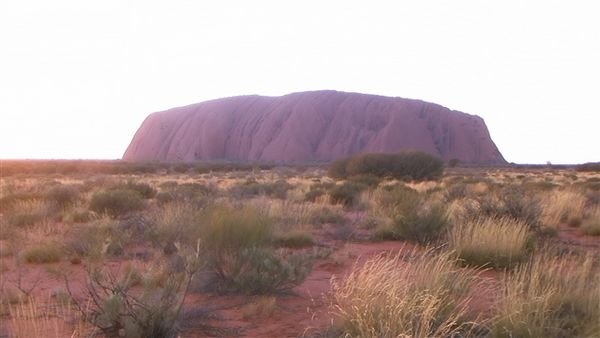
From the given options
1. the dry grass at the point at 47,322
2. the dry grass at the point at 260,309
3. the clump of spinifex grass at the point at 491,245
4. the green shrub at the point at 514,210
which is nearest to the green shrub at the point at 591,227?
the green shrub at the point at 514,210

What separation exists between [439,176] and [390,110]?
5897 centimetres

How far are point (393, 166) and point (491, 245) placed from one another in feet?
104

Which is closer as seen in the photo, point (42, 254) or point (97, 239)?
point (97, 239)

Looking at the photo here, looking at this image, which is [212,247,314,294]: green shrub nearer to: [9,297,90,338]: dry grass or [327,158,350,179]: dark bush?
[9,297,90,338]: dry grass

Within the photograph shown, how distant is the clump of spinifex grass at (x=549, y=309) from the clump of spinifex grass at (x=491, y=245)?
2656mm

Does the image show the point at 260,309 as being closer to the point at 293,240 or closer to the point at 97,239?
the point at 97,239

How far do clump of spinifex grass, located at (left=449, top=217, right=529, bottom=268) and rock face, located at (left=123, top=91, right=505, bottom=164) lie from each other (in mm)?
81359

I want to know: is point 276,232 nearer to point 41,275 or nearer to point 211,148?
point 41,275

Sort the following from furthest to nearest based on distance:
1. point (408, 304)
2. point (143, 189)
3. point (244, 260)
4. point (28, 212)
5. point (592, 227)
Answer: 1. point (143, 189)
2. point (28, 212)
3. point (592, 227)
4. point (244, 260)
5. point (408, 304)

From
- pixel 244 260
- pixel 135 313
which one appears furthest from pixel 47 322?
pixel 244 260

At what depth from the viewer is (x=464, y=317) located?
588 cm

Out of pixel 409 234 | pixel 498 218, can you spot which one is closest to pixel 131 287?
pixel 409 234

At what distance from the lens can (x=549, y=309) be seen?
228 inches

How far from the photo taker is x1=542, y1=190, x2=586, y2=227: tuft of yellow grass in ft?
49.8
